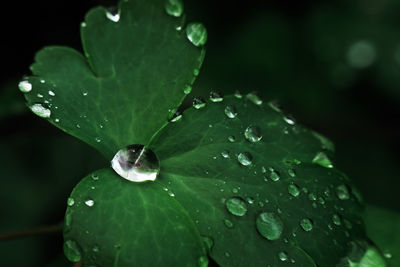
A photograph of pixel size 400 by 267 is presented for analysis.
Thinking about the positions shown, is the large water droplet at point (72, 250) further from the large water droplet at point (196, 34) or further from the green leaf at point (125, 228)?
the large water droplet at point (196, 34)

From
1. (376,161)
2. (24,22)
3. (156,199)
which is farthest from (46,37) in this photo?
(376,161)

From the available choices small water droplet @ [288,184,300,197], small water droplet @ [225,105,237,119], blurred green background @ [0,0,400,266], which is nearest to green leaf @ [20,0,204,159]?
small water droplet @ [225,105,237,119]

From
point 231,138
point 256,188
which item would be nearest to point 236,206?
point 256,188

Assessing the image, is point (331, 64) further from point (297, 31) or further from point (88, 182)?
point (88, 182)

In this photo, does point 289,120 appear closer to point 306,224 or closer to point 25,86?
point 306,224

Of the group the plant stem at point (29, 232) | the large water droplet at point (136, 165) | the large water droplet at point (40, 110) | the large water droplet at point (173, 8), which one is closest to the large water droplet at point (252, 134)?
the large water droplet at point (136, 165)

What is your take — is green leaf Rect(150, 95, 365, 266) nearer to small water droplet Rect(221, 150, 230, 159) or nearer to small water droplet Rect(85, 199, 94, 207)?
small water droplet Rect(221, 150, 230, 159)
